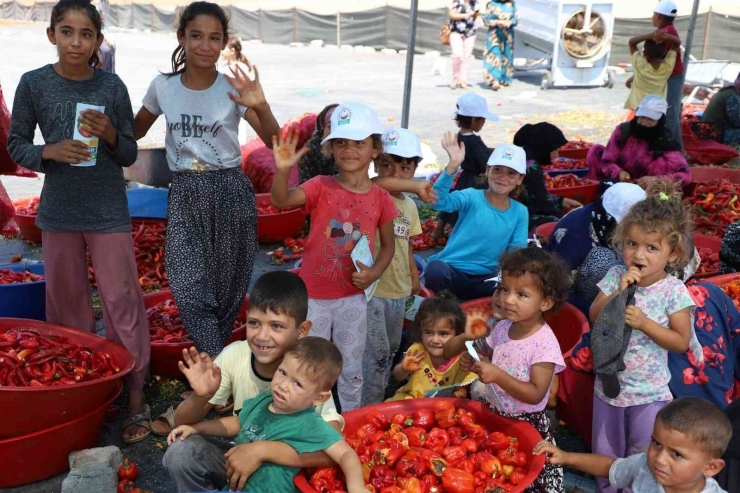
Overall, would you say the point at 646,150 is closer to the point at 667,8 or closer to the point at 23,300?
the point at 667,8

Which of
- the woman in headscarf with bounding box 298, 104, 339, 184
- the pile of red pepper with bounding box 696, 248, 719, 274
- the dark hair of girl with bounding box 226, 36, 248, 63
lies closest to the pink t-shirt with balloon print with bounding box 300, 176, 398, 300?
the woman in headscarf with bounding box 298, 104, 339, 184

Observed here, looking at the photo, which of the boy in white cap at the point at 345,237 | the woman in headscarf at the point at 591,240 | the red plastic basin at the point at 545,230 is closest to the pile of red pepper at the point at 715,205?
the red plastic basin at the point at 545,230

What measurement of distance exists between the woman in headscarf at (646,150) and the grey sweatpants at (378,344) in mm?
4060

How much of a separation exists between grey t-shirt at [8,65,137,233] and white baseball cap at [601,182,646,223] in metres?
2.65

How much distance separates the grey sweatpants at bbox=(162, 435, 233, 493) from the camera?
3.11 metres

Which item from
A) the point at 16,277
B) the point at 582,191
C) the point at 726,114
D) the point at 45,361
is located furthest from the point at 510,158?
the point at 726,114

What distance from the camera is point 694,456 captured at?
285 cm

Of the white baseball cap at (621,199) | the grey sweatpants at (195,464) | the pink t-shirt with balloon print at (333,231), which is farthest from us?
the white baseball cap at (621,199)

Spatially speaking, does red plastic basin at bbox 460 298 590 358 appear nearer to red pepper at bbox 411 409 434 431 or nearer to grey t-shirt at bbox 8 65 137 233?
red pepper at bbox 411 409 434 431

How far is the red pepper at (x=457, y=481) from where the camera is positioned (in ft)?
10.6

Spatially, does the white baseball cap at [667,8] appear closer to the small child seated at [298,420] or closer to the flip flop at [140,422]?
the flip flop at [140,422]

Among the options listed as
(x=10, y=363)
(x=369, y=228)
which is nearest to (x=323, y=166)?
(x=369, y=228)

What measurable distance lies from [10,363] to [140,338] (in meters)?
0.73

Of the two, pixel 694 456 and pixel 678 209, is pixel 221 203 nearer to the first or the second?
pixel 678 209
